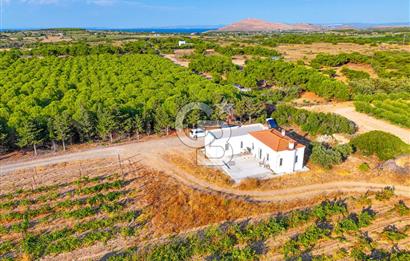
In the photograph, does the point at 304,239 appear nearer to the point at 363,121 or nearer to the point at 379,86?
the point at 363,121

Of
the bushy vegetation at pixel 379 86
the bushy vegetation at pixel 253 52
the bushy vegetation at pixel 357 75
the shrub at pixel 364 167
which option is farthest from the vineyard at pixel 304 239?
the bushy vegetation at pixel 253 52

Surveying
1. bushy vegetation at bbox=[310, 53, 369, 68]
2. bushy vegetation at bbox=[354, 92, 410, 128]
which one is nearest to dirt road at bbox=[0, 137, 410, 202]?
bushy vegetation at bbox=[354, 92, 410, 128]

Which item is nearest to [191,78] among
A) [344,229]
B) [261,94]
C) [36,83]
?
[261,94]

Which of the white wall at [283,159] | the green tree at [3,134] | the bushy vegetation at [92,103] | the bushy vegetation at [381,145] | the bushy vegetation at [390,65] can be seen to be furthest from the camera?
the bushy vegetation at [390,65]

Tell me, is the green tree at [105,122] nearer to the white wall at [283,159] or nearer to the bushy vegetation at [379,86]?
the white wall at [283,159]

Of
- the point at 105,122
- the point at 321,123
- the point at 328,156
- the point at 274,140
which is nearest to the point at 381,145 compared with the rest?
the point at 328,156

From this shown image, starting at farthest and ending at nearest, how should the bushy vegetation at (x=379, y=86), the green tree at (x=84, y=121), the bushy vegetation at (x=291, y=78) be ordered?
1. the bushy vegetation at (x=379, y=86)
2. the bushy vegetation at (x=291, y=78)
3. the green tree at (x=84, y=121)
